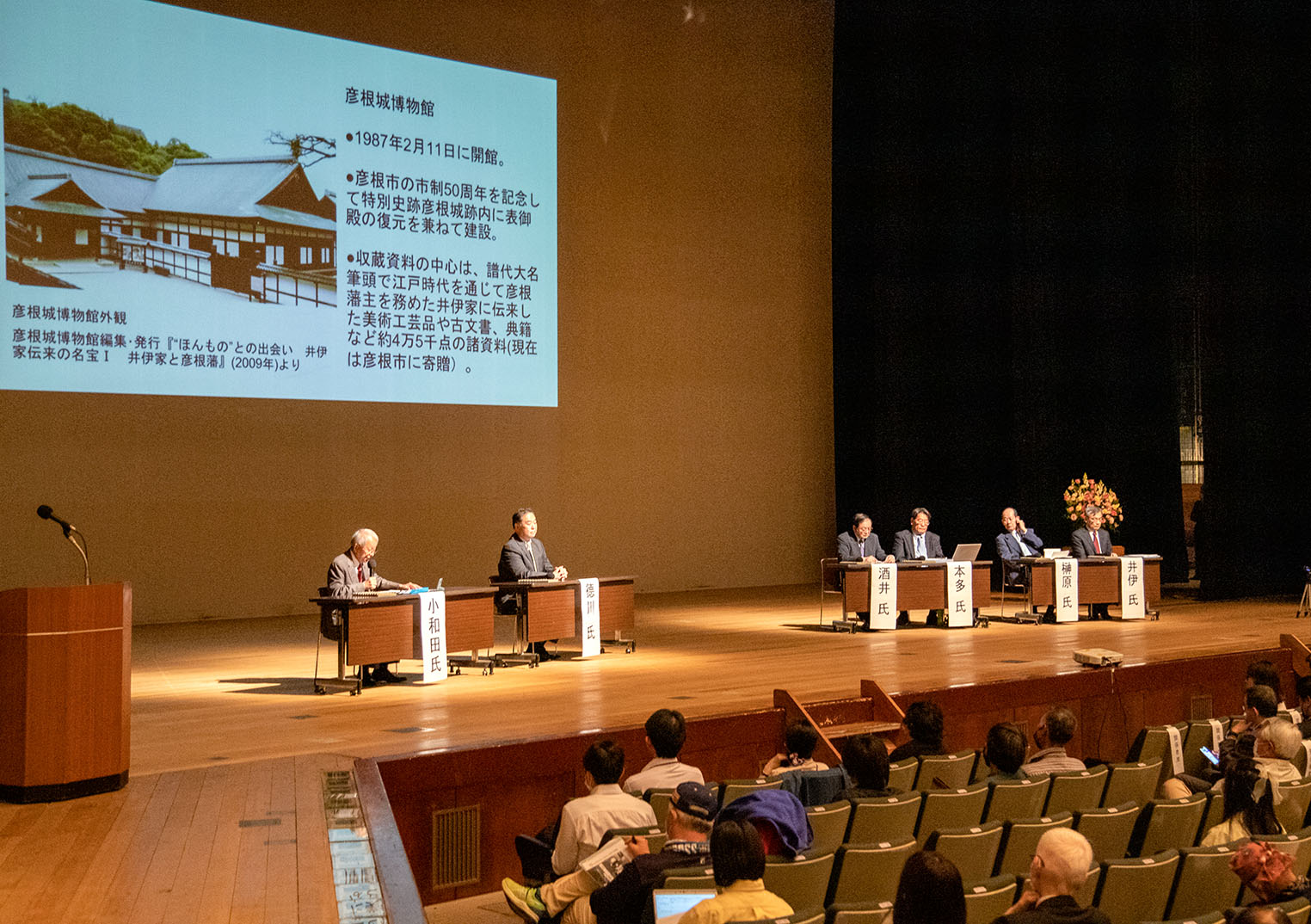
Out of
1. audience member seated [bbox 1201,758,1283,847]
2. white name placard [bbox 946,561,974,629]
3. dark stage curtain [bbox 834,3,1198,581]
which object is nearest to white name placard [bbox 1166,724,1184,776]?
audience member seated [bbox 1201,758,1283,847]

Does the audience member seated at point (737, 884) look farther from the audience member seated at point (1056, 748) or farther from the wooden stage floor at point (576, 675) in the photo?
the wooden stage floor at point (576, 675)

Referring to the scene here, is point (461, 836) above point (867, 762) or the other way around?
the other way around

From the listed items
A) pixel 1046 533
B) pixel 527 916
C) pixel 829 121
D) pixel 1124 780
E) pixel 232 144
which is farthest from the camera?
pixel 829 121

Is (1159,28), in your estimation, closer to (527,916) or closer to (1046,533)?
(1046,533)

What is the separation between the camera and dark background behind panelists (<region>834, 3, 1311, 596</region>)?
12430 millimetres

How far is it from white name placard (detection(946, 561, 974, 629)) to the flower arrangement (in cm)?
164

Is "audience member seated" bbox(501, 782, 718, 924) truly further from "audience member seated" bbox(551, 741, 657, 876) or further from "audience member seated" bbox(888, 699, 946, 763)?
"audience member seated" bbox(888, 699, 946, 763)

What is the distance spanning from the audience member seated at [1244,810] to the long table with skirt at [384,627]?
4.68 meters

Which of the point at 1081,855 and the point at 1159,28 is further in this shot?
the point at 1159,28

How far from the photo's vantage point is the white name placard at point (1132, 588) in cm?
1060

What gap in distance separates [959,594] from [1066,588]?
3.17 ft

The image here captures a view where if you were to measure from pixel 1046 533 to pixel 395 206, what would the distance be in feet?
24.7

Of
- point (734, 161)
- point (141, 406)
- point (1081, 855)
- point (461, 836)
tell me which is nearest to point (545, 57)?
point (734, 161)

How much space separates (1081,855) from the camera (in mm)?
2695
